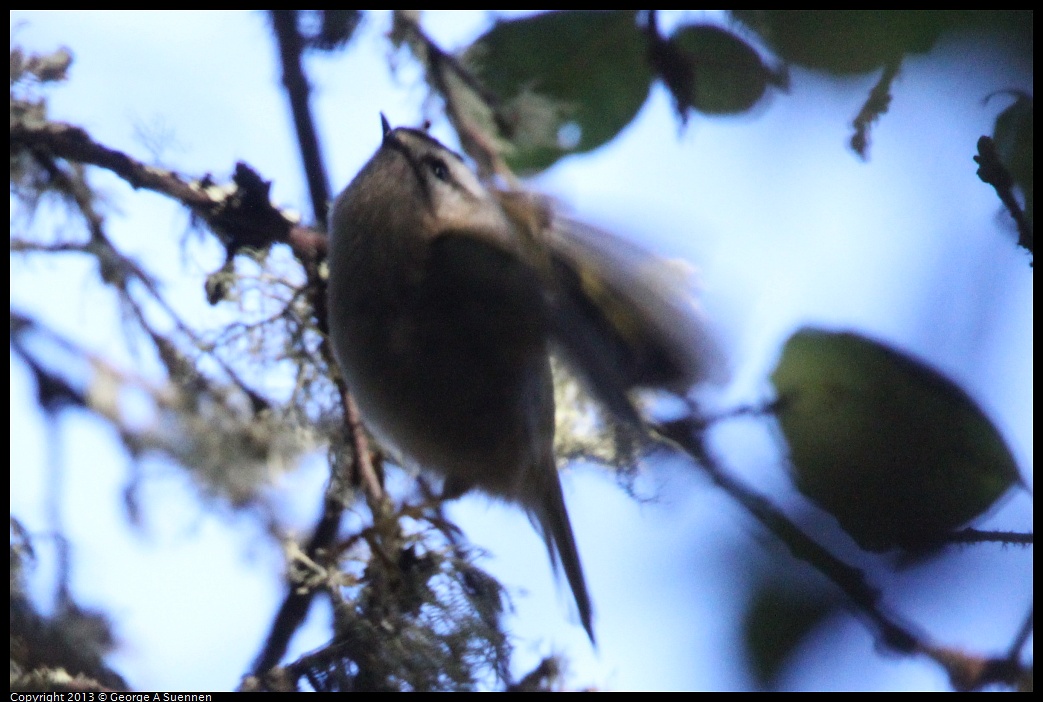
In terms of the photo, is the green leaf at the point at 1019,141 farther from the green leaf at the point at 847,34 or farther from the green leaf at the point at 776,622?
the green leaf at the point at 776,622

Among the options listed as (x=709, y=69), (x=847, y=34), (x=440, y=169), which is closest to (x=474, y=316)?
(x=440, y=169)

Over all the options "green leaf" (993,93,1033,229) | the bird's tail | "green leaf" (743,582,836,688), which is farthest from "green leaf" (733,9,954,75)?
the bird's tail

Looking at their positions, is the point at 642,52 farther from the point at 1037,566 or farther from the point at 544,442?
the point at 1037,566

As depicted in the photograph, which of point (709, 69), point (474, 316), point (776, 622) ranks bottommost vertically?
point (776, 622)

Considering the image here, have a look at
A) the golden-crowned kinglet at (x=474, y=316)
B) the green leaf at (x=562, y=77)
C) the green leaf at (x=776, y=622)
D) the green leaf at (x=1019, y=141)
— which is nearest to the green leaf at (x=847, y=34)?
the green leaf at (x=1019, y=141)

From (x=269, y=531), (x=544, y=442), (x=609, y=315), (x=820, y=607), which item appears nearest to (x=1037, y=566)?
(x=820, y=607)

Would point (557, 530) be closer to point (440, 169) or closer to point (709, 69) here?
point (440, 169)
